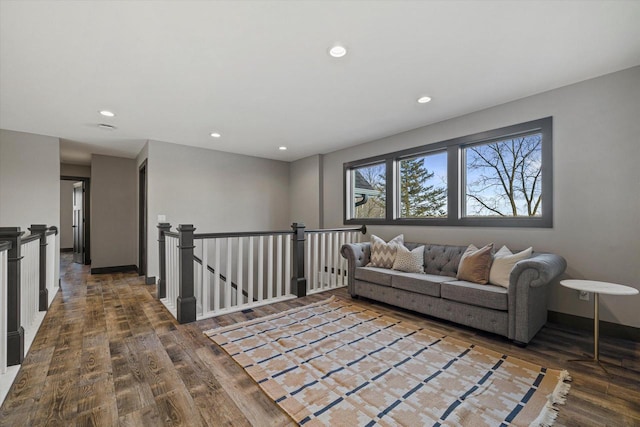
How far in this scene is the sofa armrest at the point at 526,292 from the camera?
238cm

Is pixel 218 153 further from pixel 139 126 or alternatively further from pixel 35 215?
pixel 35 215

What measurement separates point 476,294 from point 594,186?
1.59 metres

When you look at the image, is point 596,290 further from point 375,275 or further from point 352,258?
point 352,258

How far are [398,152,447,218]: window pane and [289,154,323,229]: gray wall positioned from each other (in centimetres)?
185

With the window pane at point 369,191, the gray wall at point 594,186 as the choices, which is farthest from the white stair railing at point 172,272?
the gray wall at point 594,186

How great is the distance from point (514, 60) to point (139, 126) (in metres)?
4.67

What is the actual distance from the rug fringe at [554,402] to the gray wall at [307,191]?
4.37 metres

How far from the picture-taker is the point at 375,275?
3664 mm

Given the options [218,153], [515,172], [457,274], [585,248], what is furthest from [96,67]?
[585,248]

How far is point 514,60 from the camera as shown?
247cm

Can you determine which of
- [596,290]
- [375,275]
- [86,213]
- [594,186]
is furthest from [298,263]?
[86,213]

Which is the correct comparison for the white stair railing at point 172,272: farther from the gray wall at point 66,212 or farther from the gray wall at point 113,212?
the gray wall at point 66,212

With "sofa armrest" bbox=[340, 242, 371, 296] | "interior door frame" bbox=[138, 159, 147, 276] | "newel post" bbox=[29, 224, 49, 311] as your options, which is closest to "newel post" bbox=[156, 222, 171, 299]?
"newel post" bbox=[29, 224, 49, 311]

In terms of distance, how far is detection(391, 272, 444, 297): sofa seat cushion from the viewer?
10.1ft
